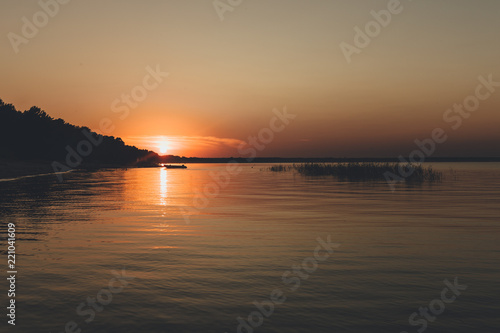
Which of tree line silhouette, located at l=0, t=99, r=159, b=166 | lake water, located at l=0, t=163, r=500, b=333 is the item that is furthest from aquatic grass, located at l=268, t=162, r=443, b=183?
tree line silhouette, located at l=0, t=99, r=159, b=166

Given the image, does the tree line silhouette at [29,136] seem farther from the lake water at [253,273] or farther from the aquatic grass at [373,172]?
the lake water at [253,273]

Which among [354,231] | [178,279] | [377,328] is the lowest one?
[377,328]

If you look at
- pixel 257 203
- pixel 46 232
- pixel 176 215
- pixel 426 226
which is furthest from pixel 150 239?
pixel 257 203

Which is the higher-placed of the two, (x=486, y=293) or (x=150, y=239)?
(x=150, y=239)

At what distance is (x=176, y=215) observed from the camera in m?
27.1

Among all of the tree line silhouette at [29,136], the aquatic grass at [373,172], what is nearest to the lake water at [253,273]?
the aquatic grass at [373,172]

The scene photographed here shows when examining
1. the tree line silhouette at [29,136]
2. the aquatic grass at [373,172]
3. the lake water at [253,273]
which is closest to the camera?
the lake water at [253,273]

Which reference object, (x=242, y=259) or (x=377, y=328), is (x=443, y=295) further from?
(x=242, y=259)

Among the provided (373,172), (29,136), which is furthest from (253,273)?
(29,136)

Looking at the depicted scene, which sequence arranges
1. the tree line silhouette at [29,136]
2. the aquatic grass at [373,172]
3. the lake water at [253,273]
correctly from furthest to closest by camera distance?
the tree line silhouette at [29,136] → the aquatic grass at [373,172] → the lake water at [253,273]

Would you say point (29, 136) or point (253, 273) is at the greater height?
point (29, 136)

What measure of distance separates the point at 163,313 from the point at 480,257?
36.1 feet

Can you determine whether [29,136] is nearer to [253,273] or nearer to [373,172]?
[373,172]

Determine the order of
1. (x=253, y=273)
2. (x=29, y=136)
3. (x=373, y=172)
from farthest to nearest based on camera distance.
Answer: (x=29, y=136)
(x=373, y=172)
(x=253, y=273)
